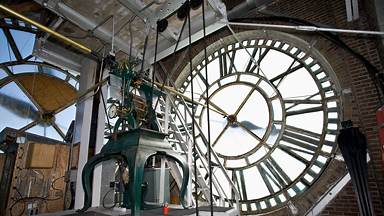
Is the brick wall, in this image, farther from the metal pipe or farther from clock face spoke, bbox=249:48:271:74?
the metal pipe

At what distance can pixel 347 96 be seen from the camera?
3.06 meters

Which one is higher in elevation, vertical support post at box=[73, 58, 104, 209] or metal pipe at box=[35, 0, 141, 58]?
metal pipe at box=[35, 0, 141, 58]

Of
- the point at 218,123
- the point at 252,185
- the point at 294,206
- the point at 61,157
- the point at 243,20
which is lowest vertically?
the point at 294,206

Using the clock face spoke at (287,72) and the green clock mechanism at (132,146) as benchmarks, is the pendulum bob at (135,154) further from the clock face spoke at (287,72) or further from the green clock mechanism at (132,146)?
the clock face spoke at (287,72)

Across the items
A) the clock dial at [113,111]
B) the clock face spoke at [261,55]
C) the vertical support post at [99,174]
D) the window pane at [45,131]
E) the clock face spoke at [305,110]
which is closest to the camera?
the clock dial at [113,111]

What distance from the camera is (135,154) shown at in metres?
1.58

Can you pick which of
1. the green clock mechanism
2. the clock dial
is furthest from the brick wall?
the clock dial

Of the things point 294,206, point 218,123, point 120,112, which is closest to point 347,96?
point 294,206

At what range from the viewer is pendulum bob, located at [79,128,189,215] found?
1503 mm

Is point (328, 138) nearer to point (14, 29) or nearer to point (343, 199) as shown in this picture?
point (343, 199)

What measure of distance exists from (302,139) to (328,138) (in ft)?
1.06

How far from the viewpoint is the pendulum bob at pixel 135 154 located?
1.50 meters

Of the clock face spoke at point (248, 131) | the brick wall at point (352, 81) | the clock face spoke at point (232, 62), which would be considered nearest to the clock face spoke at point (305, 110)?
the brick wall at point (352, 81)

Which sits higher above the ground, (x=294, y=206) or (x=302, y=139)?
(x=302, y=139)
